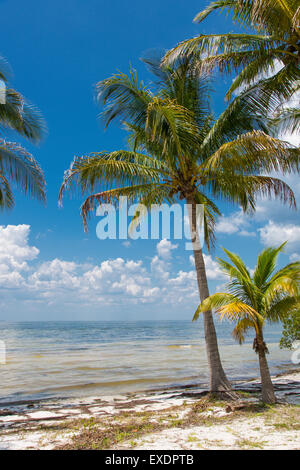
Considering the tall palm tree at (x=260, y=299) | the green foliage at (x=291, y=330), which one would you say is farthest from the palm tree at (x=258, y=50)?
the green foliage at (x=291, y=330)

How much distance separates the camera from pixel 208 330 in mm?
9461

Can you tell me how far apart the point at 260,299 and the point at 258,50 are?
20.1 ft

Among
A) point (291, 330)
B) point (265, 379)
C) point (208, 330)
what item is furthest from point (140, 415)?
point (291, 330)

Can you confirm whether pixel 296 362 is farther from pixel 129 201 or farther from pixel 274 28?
pixel 274 28

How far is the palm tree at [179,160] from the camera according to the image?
9.16m

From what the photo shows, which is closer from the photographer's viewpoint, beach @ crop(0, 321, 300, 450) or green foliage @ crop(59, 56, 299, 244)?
beach @ crop(0, 321, 300, 450)

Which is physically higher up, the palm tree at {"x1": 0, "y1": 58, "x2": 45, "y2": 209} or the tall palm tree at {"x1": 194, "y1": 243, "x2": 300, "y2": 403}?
the palm tree at {"x1": 0, "y1": 58, "x2": 45, "y2": 209}

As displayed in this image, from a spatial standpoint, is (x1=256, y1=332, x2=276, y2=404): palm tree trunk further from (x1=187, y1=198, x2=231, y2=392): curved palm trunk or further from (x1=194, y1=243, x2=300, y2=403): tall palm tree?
(x1=187, y1=198, x2=231, y2=392): curved palm trunk

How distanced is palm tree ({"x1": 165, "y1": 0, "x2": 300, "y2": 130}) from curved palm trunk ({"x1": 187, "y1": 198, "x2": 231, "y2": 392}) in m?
3.45

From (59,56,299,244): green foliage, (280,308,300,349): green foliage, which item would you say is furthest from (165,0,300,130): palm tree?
(280,308,300,349): green foliage

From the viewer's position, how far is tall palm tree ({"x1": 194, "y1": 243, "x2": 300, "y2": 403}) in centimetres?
769

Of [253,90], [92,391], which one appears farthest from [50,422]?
[253,90]

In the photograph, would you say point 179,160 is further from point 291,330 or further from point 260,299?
point 291,330
